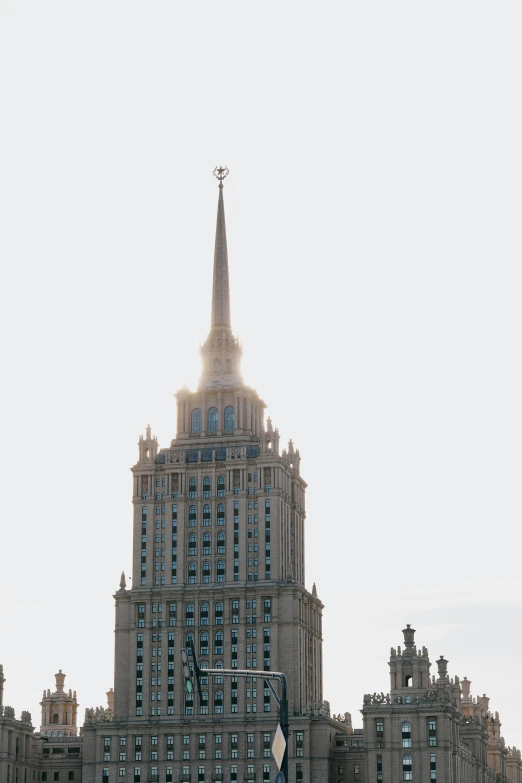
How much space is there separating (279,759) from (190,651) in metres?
8.82

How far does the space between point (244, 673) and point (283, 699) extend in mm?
3152

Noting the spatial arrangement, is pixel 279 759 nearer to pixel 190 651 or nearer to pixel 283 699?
pixel 283 699

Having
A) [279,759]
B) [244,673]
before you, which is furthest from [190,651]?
[279,759]

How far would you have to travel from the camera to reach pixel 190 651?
76.8m

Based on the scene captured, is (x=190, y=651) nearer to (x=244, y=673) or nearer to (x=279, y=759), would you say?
(x=244, y=673)

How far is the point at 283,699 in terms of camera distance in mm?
79375

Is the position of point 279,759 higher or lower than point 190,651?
lower

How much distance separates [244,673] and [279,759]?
5923 mm

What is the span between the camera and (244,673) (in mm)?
77938

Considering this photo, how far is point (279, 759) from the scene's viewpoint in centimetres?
7981

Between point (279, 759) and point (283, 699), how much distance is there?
11.6 feet

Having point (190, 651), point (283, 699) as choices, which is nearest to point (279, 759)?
point (283, 699)

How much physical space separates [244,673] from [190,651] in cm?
346
